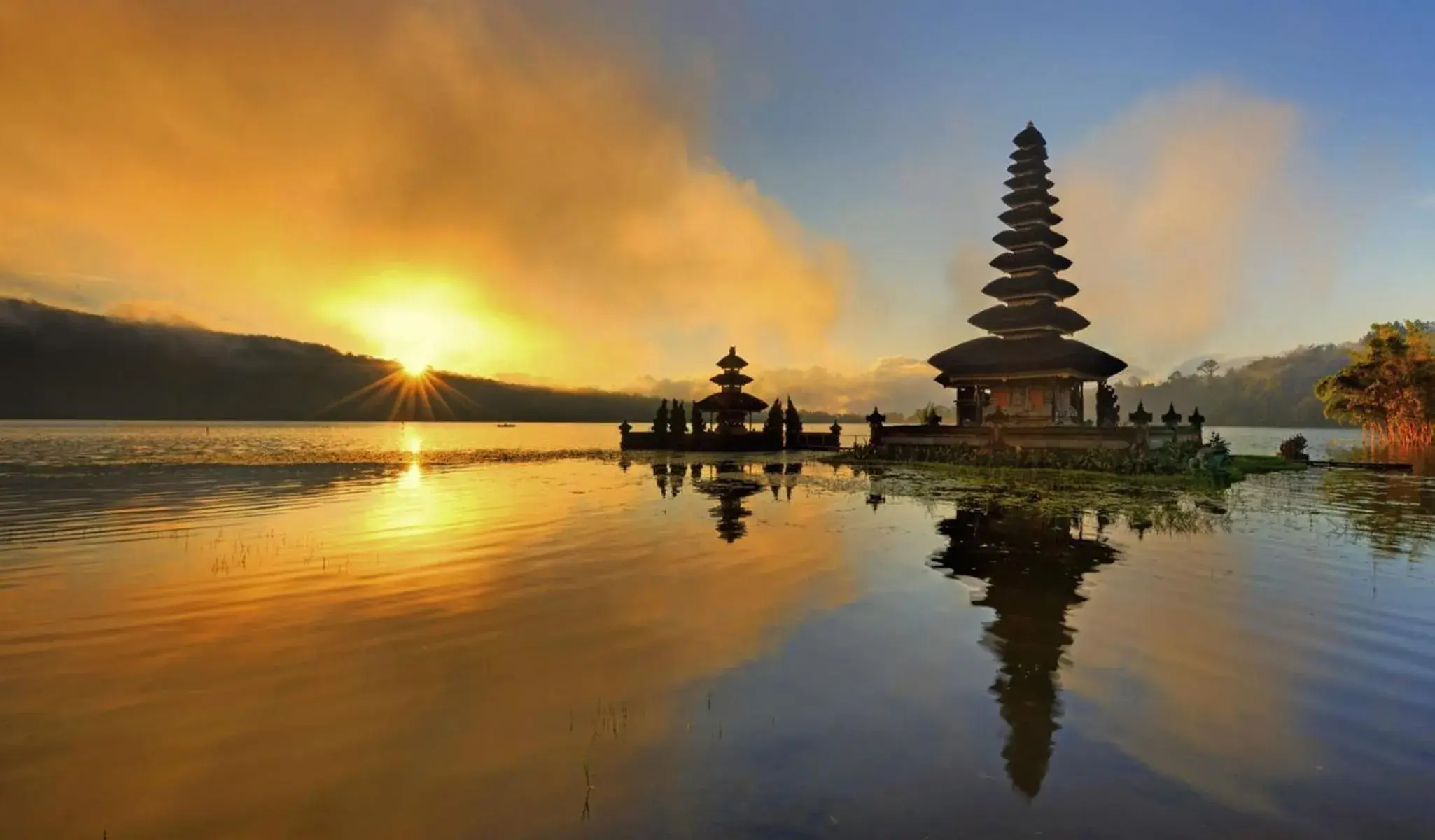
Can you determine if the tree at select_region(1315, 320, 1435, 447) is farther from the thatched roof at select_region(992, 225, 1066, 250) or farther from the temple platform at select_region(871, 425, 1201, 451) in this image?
the thatched roof at select_region(992, 225, 1066, 250)

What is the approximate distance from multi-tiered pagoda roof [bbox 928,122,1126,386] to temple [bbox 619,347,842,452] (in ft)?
40.4

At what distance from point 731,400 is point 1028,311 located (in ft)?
67.7

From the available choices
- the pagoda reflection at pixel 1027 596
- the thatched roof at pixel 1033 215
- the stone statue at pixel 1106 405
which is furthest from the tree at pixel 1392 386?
the pagoda reflection at pixel 1027 596

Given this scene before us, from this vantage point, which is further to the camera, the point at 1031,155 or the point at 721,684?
the point at 1031,155

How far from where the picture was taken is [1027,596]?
28.4 feet

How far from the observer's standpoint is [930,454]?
112 feet

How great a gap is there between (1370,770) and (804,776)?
370 cm

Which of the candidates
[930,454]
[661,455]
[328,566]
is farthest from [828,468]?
[328,566]

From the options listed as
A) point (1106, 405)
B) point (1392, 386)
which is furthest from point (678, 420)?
point (1392, 386)

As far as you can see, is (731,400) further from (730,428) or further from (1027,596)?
(1027,596)

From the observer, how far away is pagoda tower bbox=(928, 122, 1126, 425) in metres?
35.6

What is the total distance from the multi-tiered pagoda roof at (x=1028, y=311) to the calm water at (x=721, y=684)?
23061 mm

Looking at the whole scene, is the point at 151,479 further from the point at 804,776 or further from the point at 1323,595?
the point at 1323,595

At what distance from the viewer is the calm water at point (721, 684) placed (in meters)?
3.89
